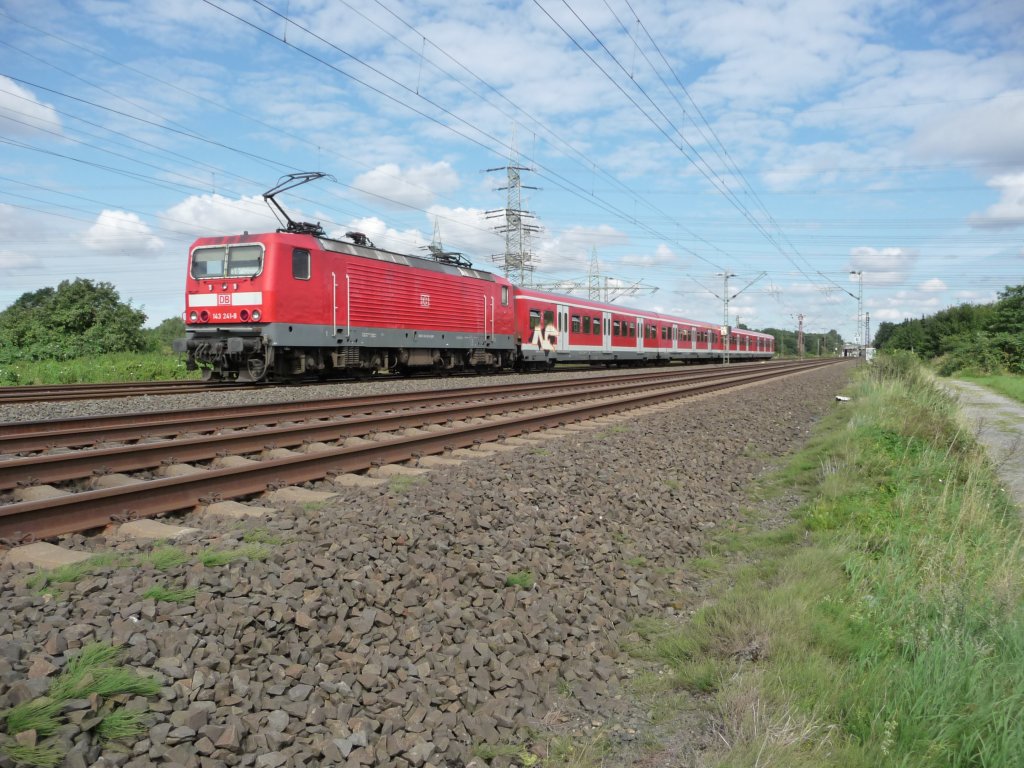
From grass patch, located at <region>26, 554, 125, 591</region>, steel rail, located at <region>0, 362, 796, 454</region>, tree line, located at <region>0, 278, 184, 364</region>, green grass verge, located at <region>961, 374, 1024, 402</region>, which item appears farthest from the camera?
tree line, located at <region>0, 278, 184, 364</region>

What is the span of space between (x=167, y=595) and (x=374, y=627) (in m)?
1.05

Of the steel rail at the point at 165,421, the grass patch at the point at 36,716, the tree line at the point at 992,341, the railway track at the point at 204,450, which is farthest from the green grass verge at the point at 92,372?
the tree line at the point at 992,341

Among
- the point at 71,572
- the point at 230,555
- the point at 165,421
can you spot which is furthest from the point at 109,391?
the point at 230,555

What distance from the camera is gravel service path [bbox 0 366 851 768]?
281cm

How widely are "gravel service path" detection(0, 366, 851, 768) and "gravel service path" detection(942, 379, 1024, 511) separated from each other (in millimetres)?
4749

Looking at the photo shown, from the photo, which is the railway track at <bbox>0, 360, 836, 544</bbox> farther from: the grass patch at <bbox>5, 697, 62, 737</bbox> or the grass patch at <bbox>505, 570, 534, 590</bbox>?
the grass patch at <bbox>505, 570, 534, 590</bbox>

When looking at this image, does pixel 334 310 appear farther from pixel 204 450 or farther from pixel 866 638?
pixel 866 638

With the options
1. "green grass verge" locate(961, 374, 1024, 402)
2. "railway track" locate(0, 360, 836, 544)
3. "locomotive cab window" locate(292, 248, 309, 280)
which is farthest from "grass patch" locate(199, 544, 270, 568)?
"green grass verge" locate(961, 374, 1024, 402)

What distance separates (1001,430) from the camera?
42.9 ft

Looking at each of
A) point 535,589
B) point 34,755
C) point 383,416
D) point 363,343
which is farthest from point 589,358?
point 34,755

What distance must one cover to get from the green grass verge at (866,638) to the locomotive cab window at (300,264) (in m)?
12.1

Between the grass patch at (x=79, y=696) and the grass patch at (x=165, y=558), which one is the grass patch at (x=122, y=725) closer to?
the grass patch at (x=79, y=696)

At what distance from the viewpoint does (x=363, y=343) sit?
18.1m

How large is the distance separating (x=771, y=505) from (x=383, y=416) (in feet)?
17.2
